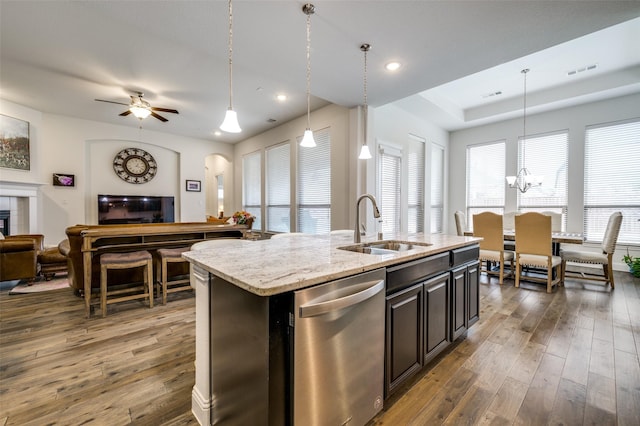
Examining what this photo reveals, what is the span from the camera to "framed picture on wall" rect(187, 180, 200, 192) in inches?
277

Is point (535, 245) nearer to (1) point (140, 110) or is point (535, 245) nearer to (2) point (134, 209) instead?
(1) point (140, 110)

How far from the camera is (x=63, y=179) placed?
5449mm

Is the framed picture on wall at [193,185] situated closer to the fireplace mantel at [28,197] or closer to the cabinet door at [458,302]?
the fireplace mantel at [28,197]

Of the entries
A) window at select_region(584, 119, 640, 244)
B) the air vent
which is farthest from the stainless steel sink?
window at select_region(584, 119, 640, 244)

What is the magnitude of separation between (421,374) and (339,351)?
3.44 feet

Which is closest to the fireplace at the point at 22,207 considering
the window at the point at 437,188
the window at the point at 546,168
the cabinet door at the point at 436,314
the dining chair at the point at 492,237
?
the cabinet door at the point at 436,314

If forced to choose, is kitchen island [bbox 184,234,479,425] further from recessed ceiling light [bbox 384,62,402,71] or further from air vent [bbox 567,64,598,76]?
air vent [bbox 567,64,598,76]

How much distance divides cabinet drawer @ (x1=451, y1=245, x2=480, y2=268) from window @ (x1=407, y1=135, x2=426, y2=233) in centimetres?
302

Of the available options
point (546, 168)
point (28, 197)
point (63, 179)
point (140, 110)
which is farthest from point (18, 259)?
point (546, 168)

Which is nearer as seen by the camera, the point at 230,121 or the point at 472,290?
the point at 230,121

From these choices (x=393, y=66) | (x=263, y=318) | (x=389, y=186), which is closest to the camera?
(x=263, y=318)

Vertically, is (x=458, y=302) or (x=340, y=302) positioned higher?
(x=340, y=302)

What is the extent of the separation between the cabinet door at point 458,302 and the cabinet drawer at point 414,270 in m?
0.20

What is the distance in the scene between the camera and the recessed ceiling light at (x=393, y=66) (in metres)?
2.97
